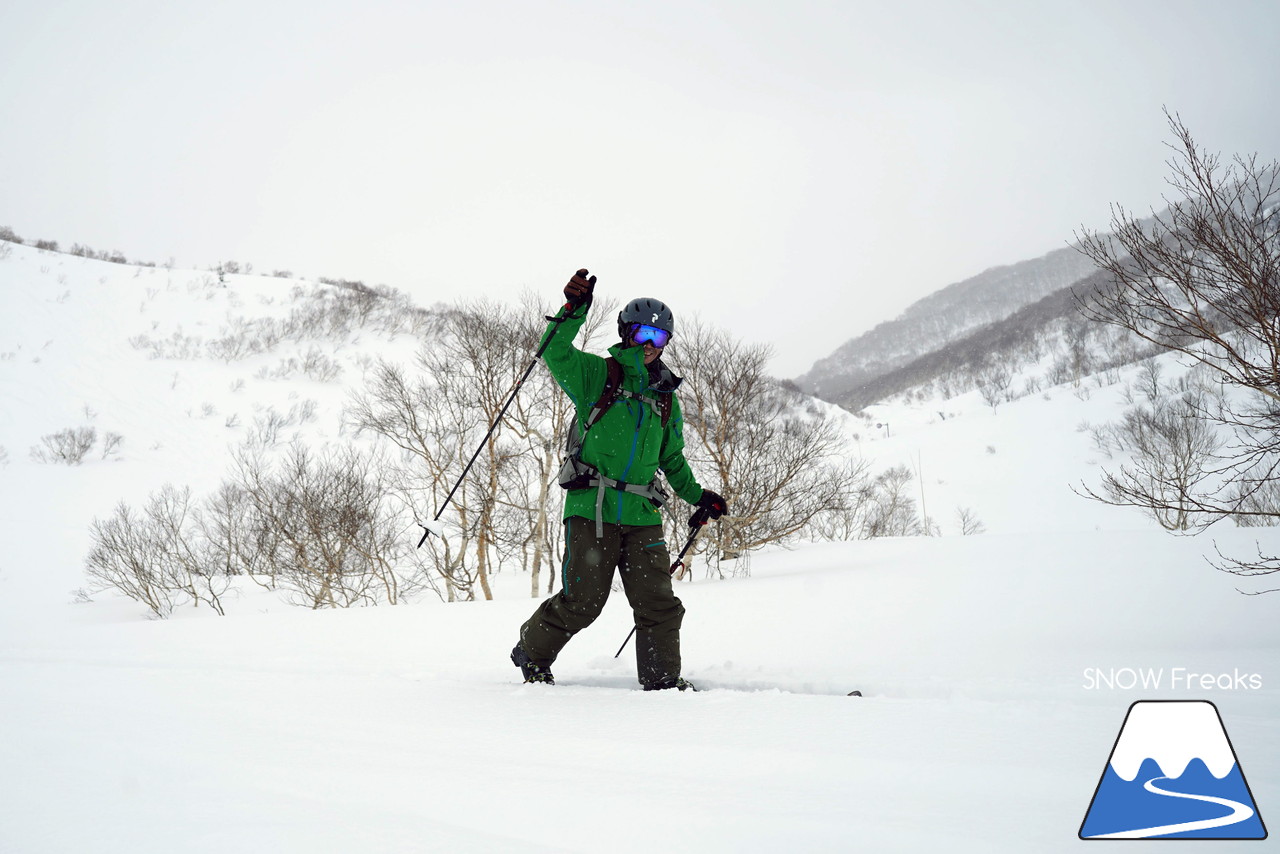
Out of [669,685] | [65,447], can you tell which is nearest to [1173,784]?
[669,685]

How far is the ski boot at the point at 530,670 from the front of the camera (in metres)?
2.89

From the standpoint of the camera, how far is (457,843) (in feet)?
3.49

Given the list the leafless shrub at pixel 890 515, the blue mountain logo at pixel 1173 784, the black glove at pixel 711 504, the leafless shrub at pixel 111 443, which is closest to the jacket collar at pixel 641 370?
the black glove at pixel 711 504

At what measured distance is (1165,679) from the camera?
2.92 metres

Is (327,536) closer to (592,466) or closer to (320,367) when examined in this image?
(592,466)

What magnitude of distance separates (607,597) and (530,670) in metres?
0.56

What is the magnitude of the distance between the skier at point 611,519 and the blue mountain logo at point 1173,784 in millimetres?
1763

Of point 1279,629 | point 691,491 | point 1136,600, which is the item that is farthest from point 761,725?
point 1136,600

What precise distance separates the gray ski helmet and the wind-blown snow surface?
5.87ft

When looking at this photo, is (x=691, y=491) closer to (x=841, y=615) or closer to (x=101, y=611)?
(x=841, y=615)

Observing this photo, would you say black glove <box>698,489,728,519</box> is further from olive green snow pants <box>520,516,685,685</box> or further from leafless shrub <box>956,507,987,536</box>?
leafless shrub <box>956,507,987,536</box>

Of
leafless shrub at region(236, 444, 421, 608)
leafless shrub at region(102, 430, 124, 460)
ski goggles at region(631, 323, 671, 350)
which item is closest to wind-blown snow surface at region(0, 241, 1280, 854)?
ski goggles at region(631, 323, 671, 350)

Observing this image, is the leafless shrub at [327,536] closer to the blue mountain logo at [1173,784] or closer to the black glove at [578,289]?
the black glove at [578,289]

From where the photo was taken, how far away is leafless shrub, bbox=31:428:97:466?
24.1 m
